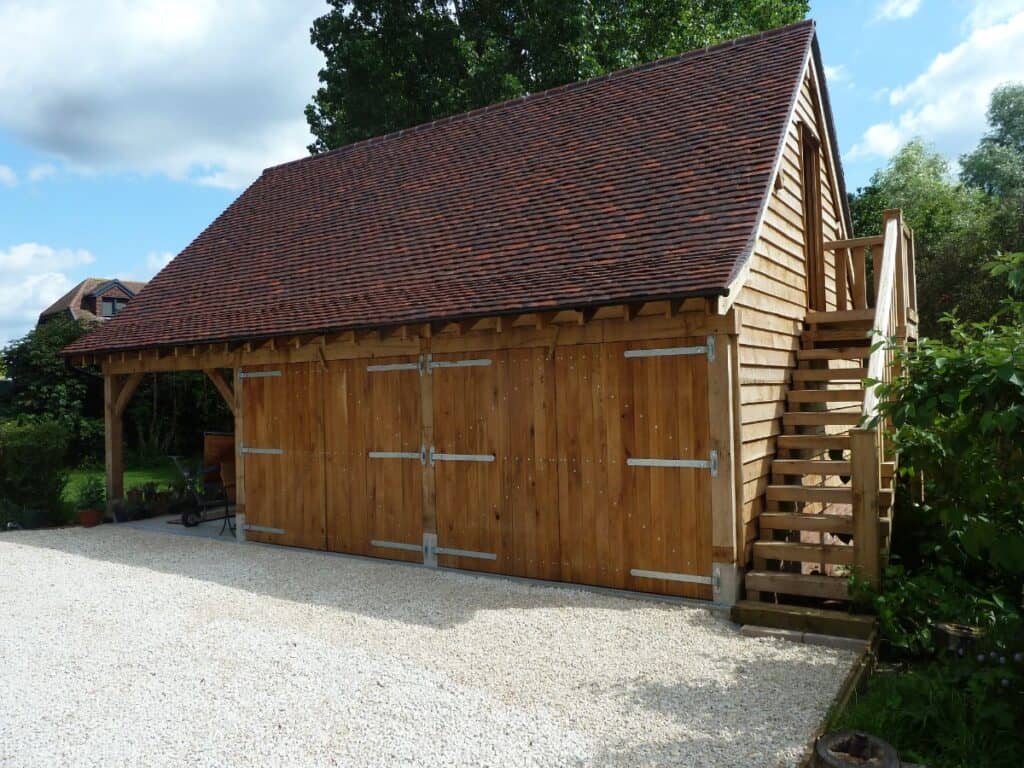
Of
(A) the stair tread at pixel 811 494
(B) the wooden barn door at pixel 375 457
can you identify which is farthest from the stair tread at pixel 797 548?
(B) the wooden barn door at pixel 375 457

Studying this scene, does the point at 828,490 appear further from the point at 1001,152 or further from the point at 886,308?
the point at 1001,152

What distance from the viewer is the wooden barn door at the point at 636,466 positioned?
6238 millimetres

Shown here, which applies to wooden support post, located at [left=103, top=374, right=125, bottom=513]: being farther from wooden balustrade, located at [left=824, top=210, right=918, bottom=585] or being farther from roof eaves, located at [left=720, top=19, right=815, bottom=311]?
wooden balustrade, located at [left=824, top=210, right=918, bottom=585]

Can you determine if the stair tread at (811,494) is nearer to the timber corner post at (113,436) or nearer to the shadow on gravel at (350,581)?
the shadow on gravel at (350,581)

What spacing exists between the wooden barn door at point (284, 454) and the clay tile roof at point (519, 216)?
0.74m

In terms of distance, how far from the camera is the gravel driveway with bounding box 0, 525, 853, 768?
3.88 meters

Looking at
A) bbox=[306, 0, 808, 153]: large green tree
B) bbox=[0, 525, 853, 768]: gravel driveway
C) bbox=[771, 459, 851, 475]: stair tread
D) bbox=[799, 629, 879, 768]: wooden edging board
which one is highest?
bbox=[306, 0, 808, 153]: large green tree

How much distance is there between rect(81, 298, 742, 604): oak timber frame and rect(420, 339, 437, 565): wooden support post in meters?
0.01

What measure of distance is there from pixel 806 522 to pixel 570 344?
2480mm

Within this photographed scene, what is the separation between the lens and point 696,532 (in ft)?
20.4

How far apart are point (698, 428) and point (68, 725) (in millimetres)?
4745

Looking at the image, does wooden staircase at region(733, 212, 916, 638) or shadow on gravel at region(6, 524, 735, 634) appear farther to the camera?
shadow on gravel at region(6, 524, 735, 634)

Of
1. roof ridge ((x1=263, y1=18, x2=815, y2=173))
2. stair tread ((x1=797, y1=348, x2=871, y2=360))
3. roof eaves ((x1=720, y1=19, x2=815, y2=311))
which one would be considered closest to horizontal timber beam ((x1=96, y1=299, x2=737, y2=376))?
roof eaves ((x1=720, y1=19, x2=815, y2=311))

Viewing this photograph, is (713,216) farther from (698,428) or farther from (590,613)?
(590,613)
